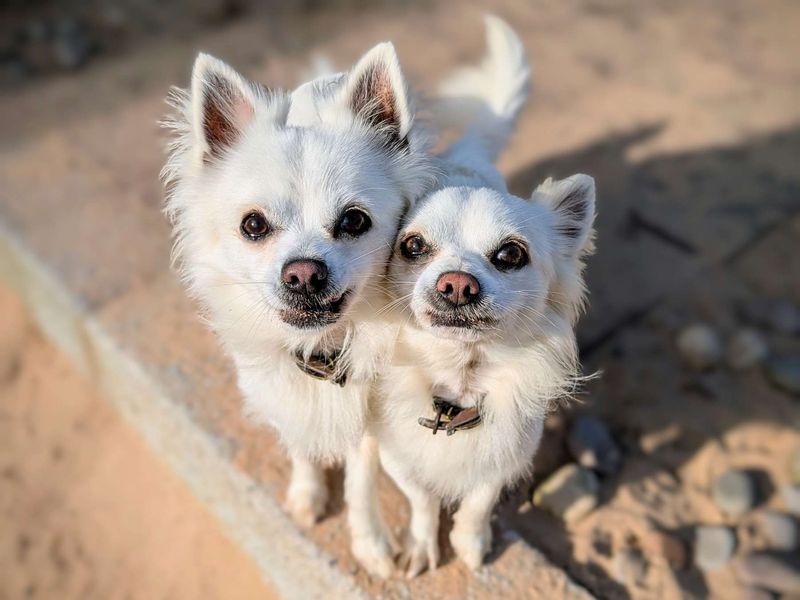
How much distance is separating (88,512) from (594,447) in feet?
9.10

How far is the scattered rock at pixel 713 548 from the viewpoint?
3.29 metres

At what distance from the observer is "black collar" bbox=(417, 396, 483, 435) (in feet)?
8.00

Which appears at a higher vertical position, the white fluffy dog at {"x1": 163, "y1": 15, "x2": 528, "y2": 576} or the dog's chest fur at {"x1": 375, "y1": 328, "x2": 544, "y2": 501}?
the white fluffy dog at {"x1": 163, "y1": 15, "x2": 528, "y2": 576}

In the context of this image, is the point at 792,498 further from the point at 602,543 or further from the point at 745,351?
the point at 602,543

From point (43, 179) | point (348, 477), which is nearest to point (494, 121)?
point (348, 477)

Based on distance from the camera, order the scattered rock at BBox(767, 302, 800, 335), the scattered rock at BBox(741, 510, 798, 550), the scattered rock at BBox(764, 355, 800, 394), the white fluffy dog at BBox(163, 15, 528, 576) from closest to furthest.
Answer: the white fluffy dog at BBox(163, 15, 528, 576) → the scattered rock at BBox(741, 510, 798, 550) → the scattered rock at BBox(764, 355, 800, 394) → the scattered rock at BBox(767, 302, 800, 335)

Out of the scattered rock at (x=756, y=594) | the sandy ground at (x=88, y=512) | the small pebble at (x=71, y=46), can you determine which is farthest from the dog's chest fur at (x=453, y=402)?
the small pebble at (x=71, y=46)

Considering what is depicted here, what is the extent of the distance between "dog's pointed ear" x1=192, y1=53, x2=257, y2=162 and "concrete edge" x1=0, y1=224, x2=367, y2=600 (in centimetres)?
155

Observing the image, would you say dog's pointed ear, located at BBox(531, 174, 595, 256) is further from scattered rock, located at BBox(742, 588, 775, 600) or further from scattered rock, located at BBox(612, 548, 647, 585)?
scattered rock, located at BBox(742, 588, 775, 600)

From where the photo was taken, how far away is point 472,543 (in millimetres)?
2881

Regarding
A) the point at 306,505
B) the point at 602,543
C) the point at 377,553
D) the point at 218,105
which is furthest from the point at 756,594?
the point at 218,105

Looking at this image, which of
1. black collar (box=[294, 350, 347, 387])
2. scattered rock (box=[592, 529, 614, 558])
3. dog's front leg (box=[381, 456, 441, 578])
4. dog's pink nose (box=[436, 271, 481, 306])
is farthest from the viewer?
scattered rock (box=[592, 529, 614, 558])

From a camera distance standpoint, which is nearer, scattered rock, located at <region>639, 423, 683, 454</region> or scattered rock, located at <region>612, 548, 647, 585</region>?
scattered rock, located at <region>612, 548, 647, 585</region>

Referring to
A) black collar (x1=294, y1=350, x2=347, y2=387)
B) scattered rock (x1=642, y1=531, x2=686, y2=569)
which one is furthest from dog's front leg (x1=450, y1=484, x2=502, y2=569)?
scattered rock (x1=642, y1=531, x2=686, y2=569)
